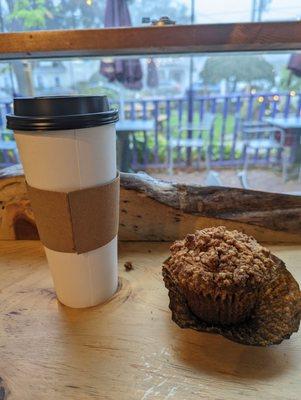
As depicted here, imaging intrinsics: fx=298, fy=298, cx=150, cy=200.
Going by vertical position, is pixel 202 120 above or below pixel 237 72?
below

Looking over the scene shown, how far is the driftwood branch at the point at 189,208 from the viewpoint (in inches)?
30.3

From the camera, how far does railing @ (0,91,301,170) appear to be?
2.95 m

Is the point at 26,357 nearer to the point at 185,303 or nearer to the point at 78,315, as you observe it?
the point at 78,315

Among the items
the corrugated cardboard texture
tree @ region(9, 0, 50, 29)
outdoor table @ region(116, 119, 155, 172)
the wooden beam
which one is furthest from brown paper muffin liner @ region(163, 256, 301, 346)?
tree @ region(9, 0, 50, 29)

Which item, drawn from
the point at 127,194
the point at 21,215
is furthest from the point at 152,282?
the point at 21,215

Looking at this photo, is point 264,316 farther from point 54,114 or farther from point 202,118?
point 202,118

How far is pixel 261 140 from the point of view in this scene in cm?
293

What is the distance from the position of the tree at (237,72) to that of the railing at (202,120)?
0.18 meters

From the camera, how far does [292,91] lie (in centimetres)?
281

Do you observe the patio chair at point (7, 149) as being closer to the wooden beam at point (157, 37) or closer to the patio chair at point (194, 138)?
the patio chair at point (194, 138)

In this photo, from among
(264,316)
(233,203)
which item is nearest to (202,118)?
(233,203)

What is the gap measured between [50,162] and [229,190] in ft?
1.63

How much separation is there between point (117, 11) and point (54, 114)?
7.65 ft

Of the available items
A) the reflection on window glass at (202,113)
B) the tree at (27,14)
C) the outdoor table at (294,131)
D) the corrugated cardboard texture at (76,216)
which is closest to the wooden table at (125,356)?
the corrugated cardboard texture at (76,216)
